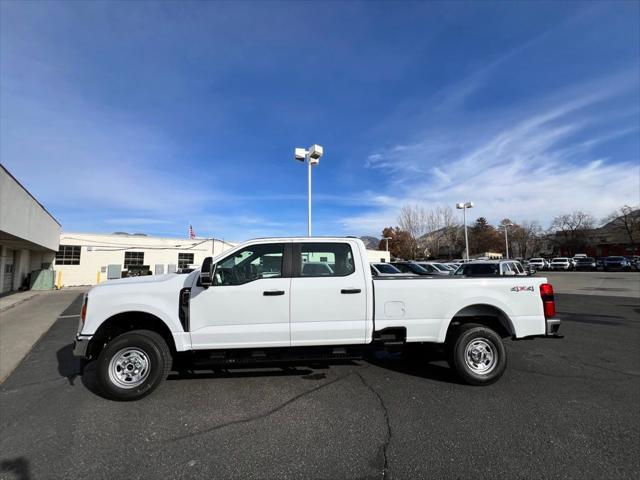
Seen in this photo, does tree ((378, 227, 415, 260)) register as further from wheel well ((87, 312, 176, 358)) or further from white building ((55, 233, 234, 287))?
wheel well ((87, 312, 176, 358))

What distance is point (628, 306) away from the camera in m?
12.5

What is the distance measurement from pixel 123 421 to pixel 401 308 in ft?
12.1

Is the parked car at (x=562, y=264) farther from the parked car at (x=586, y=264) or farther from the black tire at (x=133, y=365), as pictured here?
the black tire at (x=133, y=365)

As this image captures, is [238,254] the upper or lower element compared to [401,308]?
upper

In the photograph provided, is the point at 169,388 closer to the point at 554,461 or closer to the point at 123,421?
the point at 123,421

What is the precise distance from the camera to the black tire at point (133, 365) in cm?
420

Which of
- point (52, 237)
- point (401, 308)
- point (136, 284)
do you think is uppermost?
point (52, 237)

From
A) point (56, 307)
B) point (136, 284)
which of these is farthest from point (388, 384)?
point (56, 307)

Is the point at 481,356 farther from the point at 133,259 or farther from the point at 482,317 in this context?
the point at 133,259

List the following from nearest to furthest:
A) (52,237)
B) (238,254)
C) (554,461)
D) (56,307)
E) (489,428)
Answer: (554,461), (489,428), (238,254), (56,307), (52,237)

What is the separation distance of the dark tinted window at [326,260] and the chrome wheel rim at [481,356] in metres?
2.04

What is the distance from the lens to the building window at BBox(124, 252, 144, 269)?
28.5m

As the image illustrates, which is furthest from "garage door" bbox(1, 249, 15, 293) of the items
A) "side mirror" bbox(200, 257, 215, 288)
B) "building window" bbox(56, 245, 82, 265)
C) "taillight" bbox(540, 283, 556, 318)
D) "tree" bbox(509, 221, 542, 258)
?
"tree" bbox(509, 221, 542, 258)

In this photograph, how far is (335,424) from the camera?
3604mm
